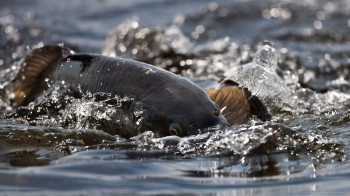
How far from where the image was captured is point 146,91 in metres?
3.09

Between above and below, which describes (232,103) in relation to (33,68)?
below

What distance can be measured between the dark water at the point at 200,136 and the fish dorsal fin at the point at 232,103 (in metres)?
0.10

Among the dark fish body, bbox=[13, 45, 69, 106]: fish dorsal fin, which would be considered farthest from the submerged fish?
bbox=[13, 45, 69, 106]: fish dorsal fin

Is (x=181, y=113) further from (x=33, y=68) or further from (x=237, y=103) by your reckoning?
(x=33, y=68)

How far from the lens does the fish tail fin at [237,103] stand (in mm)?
3326

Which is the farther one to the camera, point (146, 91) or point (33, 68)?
point (33, 68)

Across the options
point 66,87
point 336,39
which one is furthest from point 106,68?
point 336,39

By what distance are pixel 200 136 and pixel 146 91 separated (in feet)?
1.38

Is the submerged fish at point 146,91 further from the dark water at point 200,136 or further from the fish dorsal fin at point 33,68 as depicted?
the fish dorsal fin at point 33,68

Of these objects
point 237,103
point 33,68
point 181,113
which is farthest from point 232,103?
point 33,68

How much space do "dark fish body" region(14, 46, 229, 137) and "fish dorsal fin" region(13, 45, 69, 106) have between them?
0.79ft

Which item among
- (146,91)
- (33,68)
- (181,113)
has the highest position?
→ (33,68)

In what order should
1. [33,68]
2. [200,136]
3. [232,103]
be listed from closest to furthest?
[200,136]
[232,103]
[33,68]

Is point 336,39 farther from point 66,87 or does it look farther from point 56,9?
point 66,87
